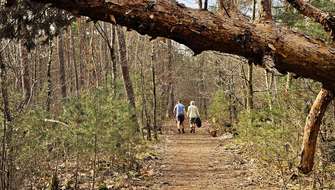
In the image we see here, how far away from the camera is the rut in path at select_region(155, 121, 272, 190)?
11562 mm

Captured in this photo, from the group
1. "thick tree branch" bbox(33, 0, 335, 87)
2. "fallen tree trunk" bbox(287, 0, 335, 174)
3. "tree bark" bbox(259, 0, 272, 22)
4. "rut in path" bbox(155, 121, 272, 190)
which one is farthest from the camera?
"rut in path" bbox(155, 121, 272, 190)

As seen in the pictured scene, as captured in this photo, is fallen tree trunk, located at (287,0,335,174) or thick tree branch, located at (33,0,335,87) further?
fallen tree trunk, located at (287,0,335,174)

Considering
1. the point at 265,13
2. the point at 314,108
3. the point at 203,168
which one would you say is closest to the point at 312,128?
the point at 314,108

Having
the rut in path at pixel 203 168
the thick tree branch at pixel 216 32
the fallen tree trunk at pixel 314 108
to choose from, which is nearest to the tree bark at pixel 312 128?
the fallen tree trunk at pixel 314 108

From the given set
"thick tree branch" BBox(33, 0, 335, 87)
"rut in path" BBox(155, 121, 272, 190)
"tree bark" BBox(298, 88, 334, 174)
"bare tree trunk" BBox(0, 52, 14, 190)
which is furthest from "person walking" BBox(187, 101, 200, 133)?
"thick tree branch" BBox(33, 0, 335, 87)

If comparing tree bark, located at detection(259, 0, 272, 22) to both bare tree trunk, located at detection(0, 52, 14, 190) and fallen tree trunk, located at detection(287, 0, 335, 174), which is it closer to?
fallen tree trunk, located at detection(287, 0, 335, 174)

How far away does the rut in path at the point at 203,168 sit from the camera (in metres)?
11.6

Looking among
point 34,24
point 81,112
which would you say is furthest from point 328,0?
point 34,24

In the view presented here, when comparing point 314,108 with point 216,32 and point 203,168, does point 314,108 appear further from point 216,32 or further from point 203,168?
point 203,168

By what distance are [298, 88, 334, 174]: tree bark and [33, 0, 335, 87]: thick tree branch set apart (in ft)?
1.39

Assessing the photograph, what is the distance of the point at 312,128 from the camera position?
4.48 meters

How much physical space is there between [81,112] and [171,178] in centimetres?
304

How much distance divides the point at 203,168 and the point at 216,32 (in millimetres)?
10569

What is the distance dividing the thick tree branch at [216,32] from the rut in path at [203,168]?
23.9ft
